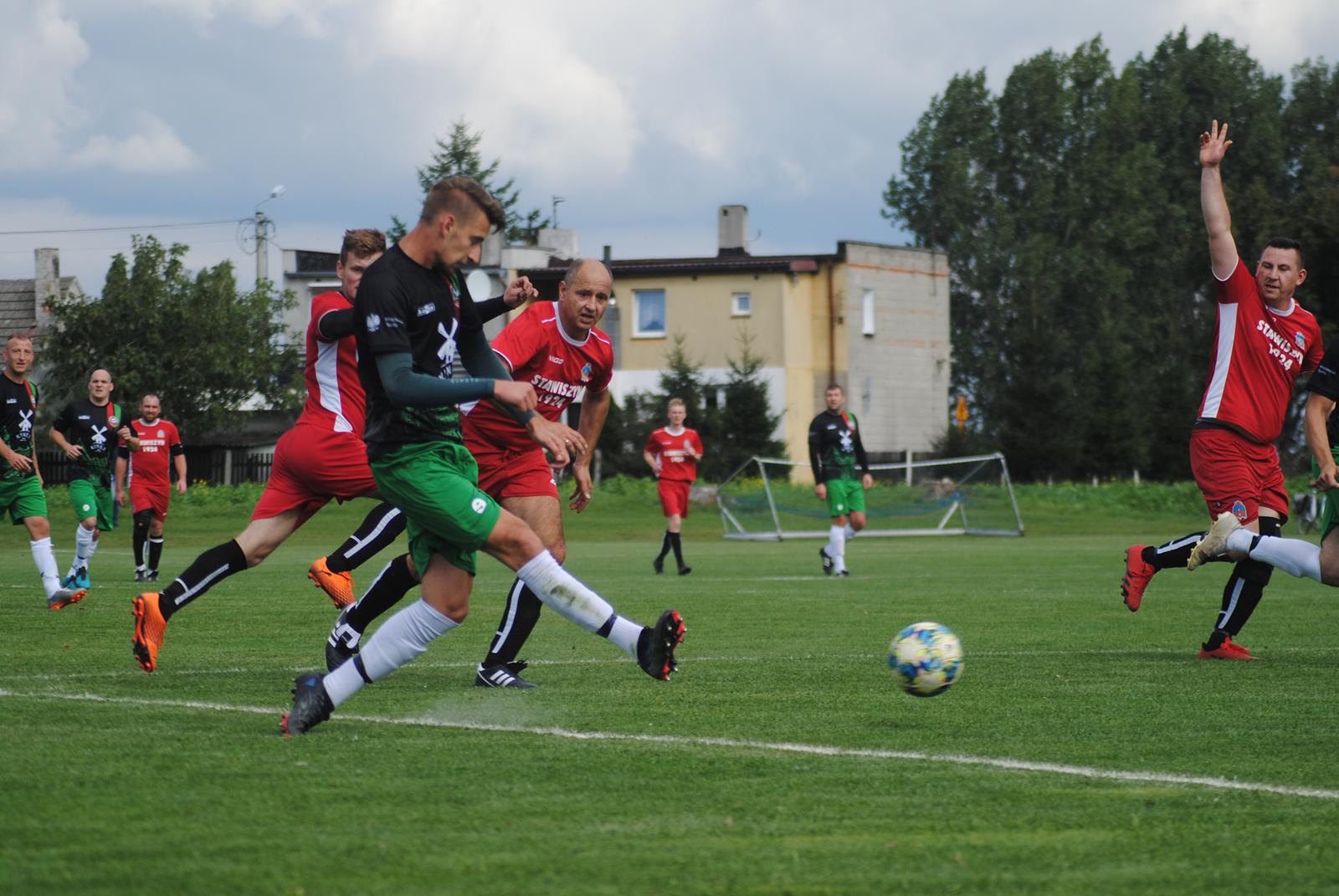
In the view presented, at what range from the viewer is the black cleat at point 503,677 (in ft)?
25.5

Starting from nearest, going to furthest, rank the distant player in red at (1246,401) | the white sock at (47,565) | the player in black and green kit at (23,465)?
the distant player in red at (1246,401), the player in black and green kit at (23,465), the white sock at (47,565)

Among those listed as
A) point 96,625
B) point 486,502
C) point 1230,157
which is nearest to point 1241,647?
point 486,502

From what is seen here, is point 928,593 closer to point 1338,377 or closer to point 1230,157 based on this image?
point 1338,377

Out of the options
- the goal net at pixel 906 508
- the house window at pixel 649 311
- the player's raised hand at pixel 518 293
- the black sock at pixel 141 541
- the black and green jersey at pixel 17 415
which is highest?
the house window at pixel 649 311

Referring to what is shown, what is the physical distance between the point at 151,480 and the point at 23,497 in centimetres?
527

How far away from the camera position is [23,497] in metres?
13.5

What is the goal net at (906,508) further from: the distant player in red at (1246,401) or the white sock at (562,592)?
the white sock at (562,592)

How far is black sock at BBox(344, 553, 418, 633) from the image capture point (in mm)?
7504

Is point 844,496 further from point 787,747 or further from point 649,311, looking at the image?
point 649,311

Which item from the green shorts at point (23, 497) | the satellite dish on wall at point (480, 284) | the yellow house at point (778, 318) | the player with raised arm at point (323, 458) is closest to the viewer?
the player with raised arm at point (323, 458)

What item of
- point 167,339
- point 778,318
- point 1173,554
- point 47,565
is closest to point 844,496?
point 47,565

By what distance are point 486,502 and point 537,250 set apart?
167 feet

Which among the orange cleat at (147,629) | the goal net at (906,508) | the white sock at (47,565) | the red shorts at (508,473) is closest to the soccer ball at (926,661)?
the red shorts at (508,473)

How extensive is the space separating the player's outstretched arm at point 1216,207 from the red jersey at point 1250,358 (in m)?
0.20
